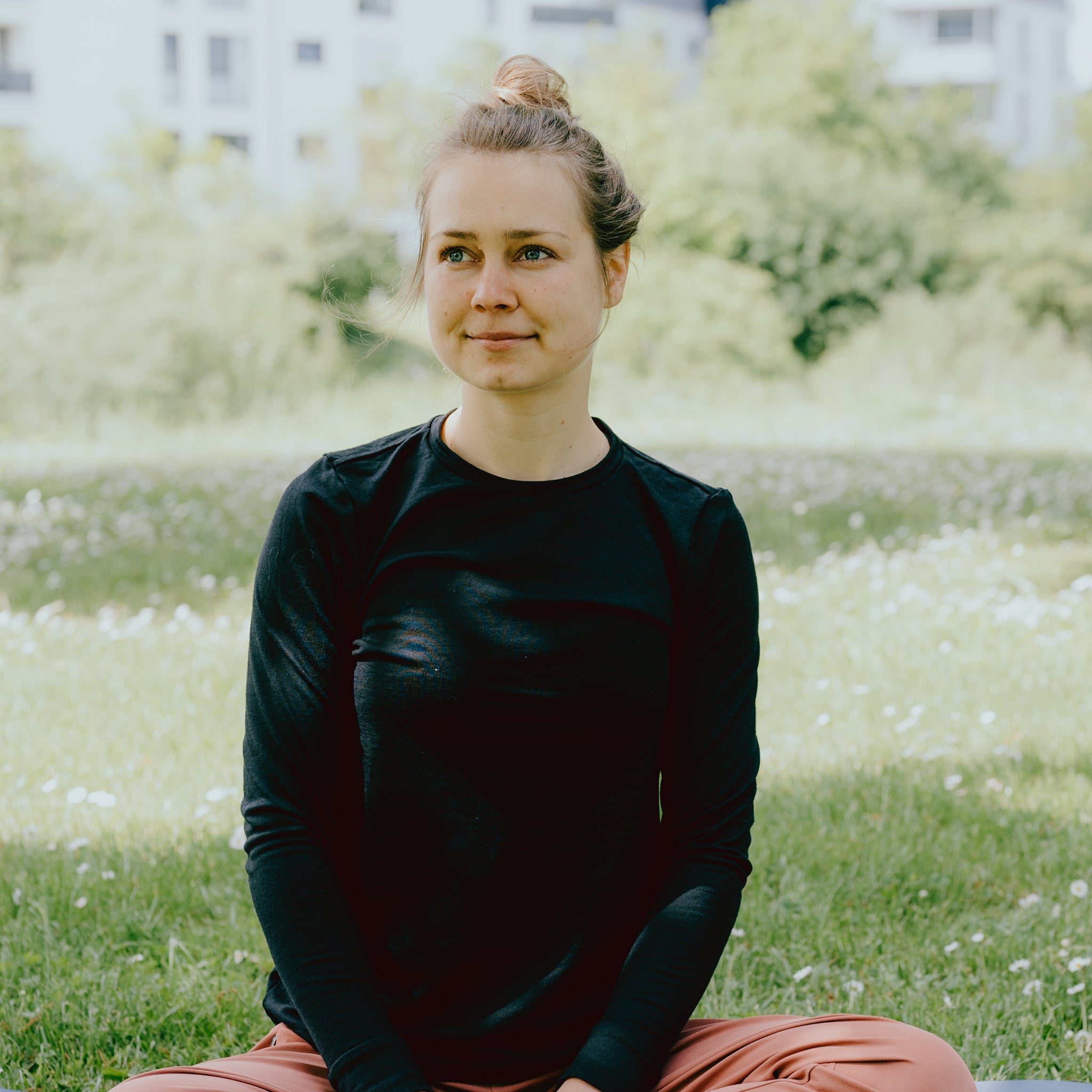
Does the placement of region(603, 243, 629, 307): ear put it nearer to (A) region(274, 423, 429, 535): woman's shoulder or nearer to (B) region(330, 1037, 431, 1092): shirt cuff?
(A) region(274, 423, 429, 535): woman's shoulder

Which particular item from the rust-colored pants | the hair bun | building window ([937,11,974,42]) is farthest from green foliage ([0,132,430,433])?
building window ([937,11,974,42])

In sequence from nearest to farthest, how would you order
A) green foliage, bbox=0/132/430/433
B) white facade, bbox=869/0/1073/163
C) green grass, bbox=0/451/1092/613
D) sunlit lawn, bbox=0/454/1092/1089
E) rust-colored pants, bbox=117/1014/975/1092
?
1. rust-colored pants, bbox=117/1014/975/1092
2. sunlit lawn, bbox=0/454/1092/1089
3. green grass, bbox=0/451/1092/613
4. green foliage, bbox=0/132/430/433
5. white facade, bbox=869/0/1073/163

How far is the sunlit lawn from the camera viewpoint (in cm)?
321

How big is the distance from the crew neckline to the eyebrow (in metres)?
0.29

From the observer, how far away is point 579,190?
7.01 ft

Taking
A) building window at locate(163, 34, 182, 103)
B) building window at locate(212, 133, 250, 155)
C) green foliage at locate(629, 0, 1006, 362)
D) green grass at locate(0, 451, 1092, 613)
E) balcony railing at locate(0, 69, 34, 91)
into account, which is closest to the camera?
green grass at locate(0, 451, 1092, 613)

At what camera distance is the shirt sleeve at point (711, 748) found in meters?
2.14

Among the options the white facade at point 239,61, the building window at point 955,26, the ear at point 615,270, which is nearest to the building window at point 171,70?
the white facade at point 239,61

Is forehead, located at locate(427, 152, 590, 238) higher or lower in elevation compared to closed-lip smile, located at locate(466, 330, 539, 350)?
higher

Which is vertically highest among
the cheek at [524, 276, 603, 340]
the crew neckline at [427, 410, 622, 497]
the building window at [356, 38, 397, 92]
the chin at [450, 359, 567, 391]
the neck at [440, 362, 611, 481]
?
the building window at [356, 38, 397, 92]

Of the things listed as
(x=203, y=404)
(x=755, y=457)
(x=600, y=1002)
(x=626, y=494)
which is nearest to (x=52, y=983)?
(x=600, y=1002)

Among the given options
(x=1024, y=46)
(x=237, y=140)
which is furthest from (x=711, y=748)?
(x=1024, y=46)

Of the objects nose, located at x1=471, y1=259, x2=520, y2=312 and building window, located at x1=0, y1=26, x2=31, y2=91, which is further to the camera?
building window, located at x1=0, y1=26, x2=31, y2=91

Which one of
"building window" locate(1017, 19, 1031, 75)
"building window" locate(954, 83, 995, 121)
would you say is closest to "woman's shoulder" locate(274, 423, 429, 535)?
"building window" locate(954, 83, 995, 121)
